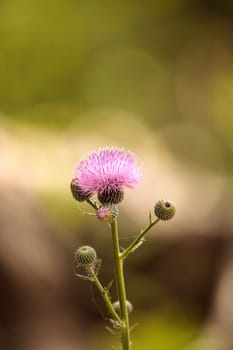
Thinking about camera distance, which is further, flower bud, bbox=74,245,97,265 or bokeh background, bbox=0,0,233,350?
bokeh background, bbox=0,0,233,350

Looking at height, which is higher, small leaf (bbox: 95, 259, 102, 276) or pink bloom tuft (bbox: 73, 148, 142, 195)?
pink bloom tuft (bbox: 73, 148, 142, 195)

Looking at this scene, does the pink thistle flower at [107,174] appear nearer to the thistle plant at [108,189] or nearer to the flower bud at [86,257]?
the thistle plant at [108,189]

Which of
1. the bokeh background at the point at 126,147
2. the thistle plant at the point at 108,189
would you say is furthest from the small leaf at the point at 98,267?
the bokeh background at the point at 126,147

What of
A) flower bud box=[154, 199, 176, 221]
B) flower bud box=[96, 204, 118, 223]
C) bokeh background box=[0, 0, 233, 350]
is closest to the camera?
flower bud box=[96, 204, 118, 223]

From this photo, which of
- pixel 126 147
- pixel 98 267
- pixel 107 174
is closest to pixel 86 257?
pixel 98 267

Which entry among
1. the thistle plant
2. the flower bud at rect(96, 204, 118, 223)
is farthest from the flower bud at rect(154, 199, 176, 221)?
the flower bud at rect(96, 204, 118, 223)

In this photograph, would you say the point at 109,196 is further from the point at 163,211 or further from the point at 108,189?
the point at 163,211

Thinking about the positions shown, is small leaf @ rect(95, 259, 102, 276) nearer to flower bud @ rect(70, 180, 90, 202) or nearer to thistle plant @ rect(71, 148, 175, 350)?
thistle plant @ rect(71, 148, 175, 350)
